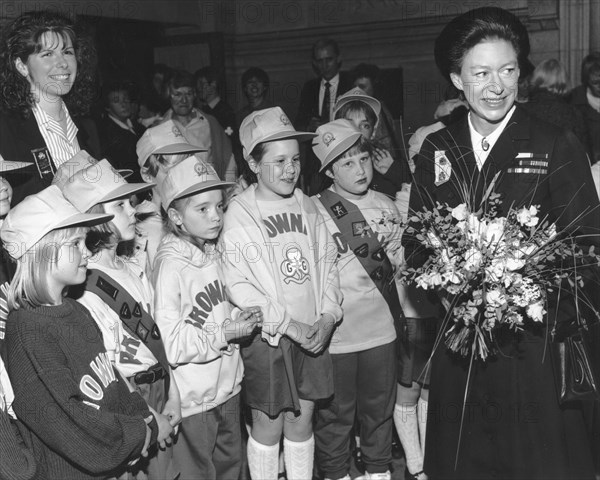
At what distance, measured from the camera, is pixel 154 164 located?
4398mm

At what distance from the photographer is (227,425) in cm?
377

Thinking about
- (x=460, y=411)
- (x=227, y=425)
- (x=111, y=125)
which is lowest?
(x=227, y=425)

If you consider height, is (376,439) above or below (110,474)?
below

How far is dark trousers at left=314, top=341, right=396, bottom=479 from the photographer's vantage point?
161 inches

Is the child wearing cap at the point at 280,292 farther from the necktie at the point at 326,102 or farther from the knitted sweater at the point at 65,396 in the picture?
the necktie at the point at 326,102

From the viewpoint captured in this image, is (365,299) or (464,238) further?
(365,299)

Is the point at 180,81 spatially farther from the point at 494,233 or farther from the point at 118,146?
the point at 494,233

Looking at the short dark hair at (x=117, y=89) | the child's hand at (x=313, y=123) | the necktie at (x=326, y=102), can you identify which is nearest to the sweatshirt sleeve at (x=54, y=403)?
the child's hand at (x=313, y=123)

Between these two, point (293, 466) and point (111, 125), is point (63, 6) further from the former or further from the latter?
point (293, 466)

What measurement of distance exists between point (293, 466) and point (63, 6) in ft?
17.7

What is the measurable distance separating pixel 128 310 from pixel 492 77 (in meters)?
1.61

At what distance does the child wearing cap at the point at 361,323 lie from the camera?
13.4 ft

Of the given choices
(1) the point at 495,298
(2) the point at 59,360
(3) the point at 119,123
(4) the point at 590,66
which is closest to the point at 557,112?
(4) the point at 590,66

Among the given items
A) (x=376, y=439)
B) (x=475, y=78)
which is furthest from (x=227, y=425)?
(x=475, y=78)
